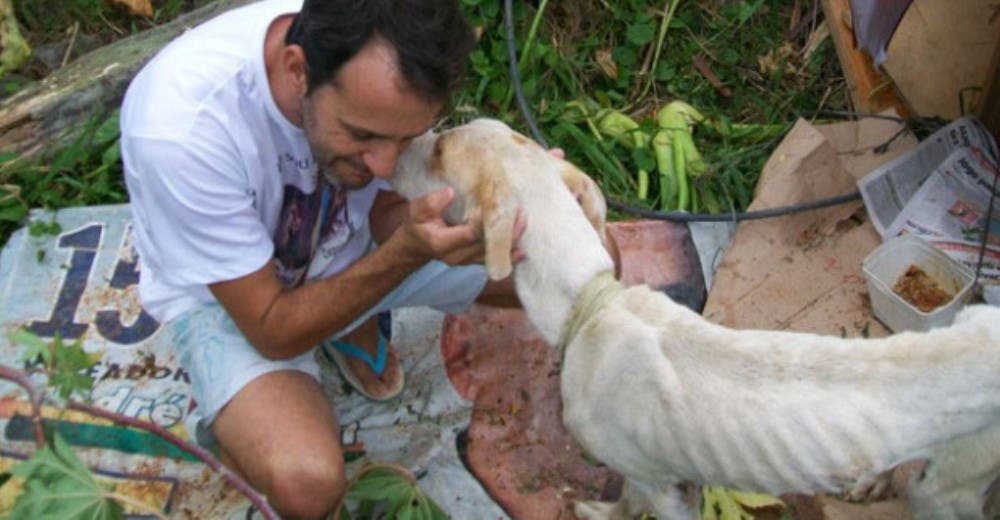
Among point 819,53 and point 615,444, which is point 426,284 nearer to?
point 615,444

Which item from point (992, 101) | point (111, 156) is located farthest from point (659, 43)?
point (111, 156)

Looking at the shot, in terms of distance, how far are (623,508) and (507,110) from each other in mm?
2018

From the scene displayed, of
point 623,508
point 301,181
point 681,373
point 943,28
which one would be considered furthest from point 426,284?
point 943,28

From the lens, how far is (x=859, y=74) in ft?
12.9

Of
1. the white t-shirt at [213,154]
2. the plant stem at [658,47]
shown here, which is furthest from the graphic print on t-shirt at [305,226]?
the plant stem at [658,47]

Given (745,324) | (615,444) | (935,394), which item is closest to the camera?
(935,394)

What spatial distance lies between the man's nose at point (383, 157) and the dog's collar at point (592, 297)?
0.54 metres

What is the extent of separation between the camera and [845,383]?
6.23 feet

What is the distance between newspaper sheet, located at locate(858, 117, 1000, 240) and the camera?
3.51m

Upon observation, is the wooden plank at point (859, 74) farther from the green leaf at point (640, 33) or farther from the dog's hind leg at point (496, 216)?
the dog's hind leg at point (496, 216)

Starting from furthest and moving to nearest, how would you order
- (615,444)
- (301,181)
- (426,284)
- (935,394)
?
1. (426,284)
2. (301,181)
3. (615,444)
4. (935,394)

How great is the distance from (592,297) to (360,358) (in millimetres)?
1253

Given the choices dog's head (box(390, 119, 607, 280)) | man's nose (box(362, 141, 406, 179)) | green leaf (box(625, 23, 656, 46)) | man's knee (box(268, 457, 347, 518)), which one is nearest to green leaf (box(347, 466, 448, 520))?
man's knee (box(268, 457, 347, 518))

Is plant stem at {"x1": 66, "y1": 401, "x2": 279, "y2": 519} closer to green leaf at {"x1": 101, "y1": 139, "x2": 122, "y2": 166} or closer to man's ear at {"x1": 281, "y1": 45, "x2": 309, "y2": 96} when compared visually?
man's ear at {"x1": 281, "y1": 45, "x2": 309, "y2": 96}
